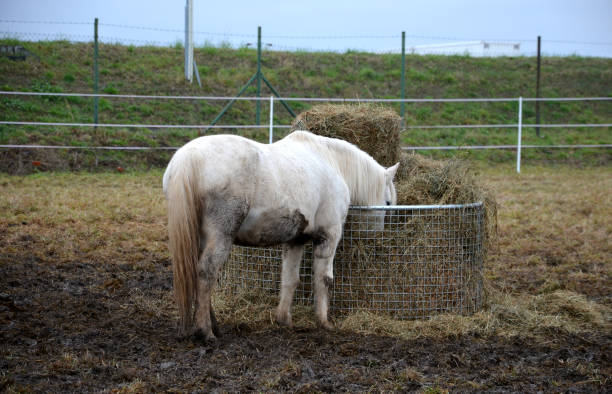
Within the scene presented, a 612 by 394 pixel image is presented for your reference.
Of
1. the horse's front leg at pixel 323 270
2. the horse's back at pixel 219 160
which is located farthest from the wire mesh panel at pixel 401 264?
the horse's back at pixel 219 160

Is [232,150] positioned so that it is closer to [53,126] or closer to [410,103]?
[53,126]

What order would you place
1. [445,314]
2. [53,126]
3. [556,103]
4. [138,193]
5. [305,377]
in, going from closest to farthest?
[305,377], [445,314], [138,193], [53,126], [556,103]

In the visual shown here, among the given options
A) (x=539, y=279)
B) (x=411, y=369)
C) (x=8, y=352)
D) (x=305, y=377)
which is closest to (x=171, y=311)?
(x=8, y=352)

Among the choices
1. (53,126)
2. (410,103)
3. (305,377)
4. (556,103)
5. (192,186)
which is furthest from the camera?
(556,103)

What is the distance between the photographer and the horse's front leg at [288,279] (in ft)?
15.1

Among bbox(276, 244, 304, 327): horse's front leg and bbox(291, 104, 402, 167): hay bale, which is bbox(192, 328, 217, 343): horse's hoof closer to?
bbox(276, 244, 304, 327): horse's front leg

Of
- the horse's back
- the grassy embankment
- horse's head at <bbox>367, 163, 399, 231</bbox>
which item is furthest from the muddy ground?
the grassy embankment

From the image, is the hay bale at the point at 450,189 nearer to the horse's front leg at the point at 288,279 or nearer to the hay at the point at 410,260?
the hay at the point at 410,260

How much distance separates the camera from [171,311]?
491cm

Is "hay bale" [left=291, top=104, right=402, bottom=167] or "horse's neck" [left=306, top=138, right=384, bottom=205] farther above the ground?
"hay bale" [left=291, top=104, right=402, bottom=167]

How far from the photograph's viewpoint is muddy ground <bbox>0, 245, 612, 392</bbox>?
11.0ft

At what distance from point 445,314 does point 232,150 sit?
2.17m

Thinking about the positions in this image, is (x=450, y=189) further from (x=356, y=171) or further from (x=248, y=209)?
(x=248, y=209)

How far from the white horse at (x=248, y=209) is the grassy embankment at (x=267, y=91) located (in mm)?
8239
